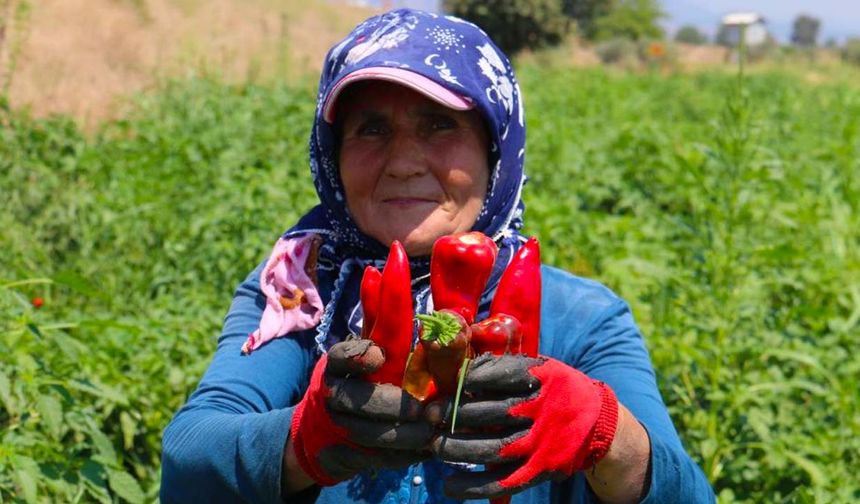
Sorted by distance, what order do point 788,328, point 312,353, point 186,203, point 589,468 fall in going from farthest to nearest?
point 186,203 → point 788,328 → point 312,353 → point 589,468

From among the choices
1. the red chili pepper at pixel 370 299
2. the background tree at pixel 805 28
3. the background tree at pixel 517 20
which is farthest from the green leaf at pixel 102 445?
the background tree at pixel 805 28

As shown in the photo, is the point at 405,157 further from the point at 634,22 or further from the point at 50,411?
the point at 634,22

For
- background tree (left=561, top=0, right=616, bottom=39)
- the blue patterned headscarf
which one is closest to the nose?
the blue patterned headscarf

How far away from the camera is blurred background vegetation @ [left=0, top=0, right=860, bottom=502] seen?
2973 mm

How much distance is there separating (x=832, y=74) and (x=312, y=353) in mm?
26372

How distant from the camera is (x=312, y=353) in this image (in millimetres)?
2117

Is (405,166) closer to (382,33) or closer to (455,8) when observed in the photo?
(382,33)

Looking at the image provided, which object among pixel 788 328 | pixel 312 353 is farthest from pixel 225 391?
pixel 788 328

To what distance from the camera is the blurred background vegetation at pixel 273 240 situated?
117 inches

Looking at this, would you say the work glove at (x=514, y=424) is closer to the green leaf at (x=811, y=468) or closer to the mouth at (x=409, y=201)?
the mouth at (x=409, y=201)

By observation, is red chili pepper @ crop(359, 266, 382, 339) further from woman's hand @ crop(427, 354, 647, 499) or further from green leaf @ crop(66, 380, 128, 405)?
green leaf @ crop(66, 380, 128, 405)

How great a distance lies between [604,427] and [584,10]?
1248 inches

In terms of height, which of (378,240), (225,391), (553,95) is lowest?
(553,95)

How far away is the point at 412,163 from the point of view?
77.5 inches
